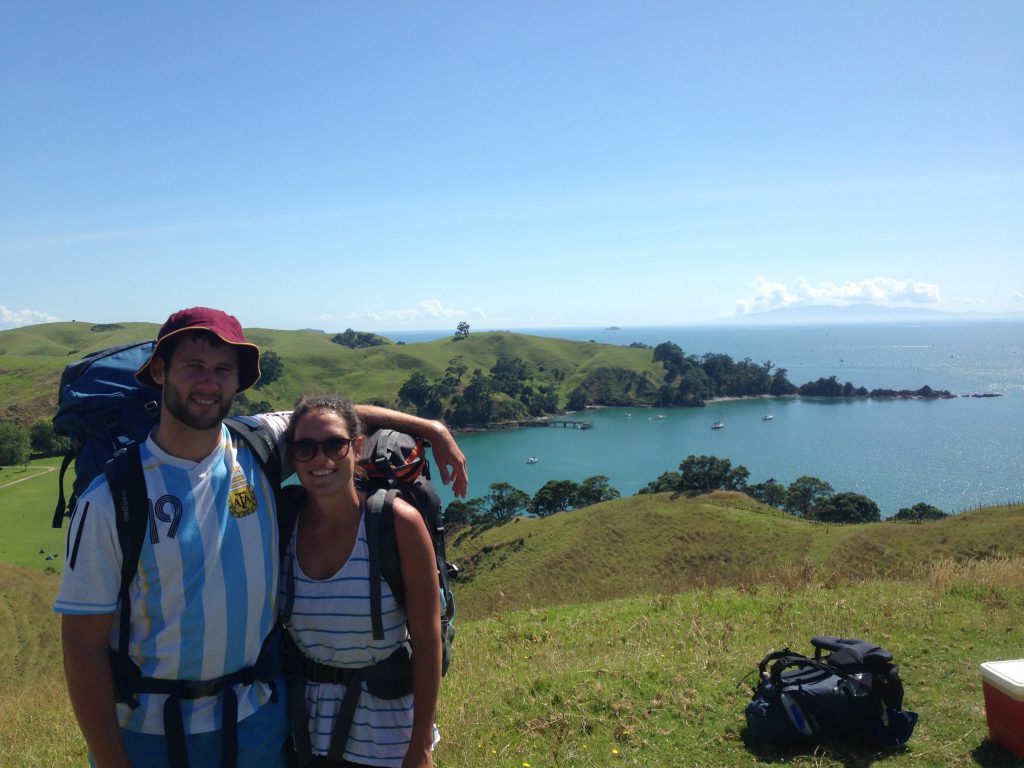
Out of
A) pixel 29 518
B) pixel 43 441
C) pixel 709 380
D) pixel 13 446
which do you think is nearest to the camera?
pixel 29 518

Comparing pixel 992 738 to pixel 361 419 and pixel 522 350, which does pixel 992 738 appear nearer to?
pixel 361 419

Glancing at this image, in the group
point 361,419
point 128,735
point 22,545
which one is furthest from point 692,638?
point 22,545

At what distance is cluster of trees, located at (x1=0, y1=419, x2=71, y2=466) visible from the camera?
2630 inches

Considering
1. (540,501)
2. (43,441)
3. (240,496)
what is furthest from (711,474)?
(43,441)

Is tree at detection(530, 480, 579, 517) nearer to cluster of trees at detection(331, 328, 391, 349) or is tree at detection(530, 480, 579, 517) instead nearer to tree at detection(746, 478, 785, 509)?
tree at detection(746, 478, 785, 509)

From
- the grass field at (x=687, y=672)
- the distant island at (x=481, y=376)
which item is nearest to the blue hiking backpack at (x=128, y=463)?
the grass field at (x=687, y=672)

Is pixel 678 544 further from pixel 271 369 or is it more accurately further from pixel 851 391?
pixel 851 391

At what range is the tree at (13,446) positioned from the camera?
66.4m

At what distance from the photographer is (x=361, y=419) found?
2.66 metres

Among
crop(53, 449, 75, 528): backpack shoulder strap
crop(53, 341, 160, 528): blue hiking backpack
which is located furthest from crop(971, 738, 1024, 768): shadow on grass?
crop(53, 449, 75, 528): backpack shoulder strap

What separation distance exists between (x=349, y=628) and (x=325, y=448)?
61cm

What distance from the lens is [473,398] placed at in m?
109

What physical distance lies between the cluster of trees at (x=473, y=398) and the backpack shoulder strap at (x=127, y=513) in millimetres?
99694

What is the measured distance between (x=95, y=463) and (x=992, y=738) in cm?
490
